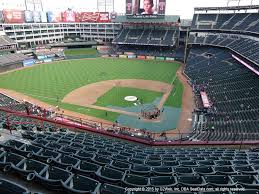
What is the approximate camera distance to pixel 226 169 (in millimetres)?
11164

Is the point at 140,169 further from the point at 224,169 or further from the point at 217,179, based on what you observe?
the point at 224,169

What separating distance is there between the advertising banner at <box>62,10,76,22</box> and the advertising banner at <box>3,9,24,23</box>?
1888 cm

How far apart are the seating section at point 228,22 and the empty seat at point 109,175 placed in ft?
209

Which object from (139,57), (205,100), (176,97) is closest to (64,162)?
(205,100)

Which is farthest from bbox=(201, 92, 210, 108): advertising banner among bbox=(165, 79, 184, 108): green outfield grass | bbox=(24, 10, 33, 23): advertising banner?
bbox=(24, 10, 33, 23): advertising banner

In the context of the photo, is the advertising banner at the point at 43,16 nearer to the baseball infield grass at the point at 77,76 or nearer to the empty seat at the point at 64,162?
the baseball infield grass at the point at 77,76

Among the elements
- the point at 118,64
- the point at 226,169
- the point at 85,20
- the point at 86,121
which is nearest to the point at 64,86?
the point at 86,121

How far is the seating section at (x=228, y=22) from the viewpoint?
6506 centimetres

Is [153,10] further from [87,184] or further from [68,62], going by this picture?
[87,184]

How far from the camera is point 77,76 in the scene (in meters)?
60.8

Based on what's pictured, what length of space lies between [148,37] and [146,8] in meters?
11.7

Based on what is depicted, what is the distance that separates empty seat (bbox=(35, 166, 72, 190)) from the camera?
7207 millimetres

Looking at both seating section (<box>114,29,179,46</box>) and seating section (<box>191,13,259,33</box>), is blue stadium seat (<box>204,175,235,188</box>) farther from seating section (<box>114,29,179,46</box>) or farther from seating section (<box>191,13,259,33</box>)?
seating section (<box>114,29,179,46</box>)

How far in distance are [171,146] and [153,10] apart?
71027 mm
